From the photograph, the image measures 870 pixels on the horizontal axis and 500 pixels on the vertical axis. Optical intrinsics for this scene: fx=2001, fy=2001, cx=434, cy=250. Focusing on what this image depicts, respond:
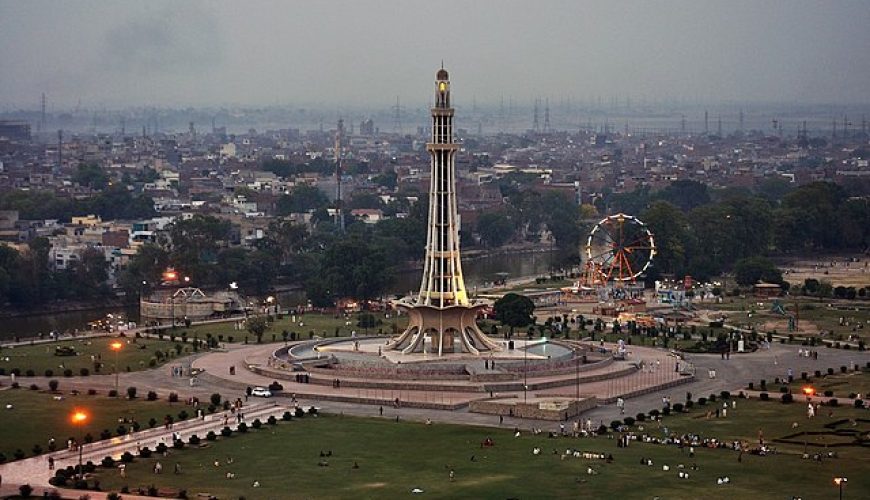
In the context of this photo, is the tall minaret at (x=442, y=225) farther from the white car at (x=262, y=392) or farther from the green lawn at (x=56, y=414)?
the green lawn at (x=56, y=414)

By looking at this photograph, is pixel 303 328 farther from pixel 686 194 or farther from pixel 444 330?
pixel 686 194

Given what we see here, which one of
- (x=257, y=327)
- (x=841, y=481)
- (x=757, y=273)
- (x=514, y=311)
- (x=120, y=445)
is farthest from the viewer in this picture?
(x=757, y=273)

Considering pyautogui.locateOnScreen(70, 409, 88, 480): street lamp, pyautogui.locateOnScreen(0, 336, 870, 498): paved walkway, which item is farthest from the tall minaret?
pyautogui.locateOnScreen(70, 409, 88, 480): street lamp

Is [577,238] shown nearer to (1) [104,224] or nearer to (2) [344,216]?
(2) [344,216]

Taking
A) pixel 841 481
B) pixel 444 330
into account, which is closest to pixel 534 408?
pixel 444 330

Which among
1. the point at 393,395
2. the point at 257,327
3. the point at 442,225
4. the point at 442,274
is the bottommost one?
the point at 393,395

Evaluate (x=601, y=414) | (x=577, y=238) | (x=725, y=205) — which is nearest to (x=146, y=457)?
(x=601, y=414)
